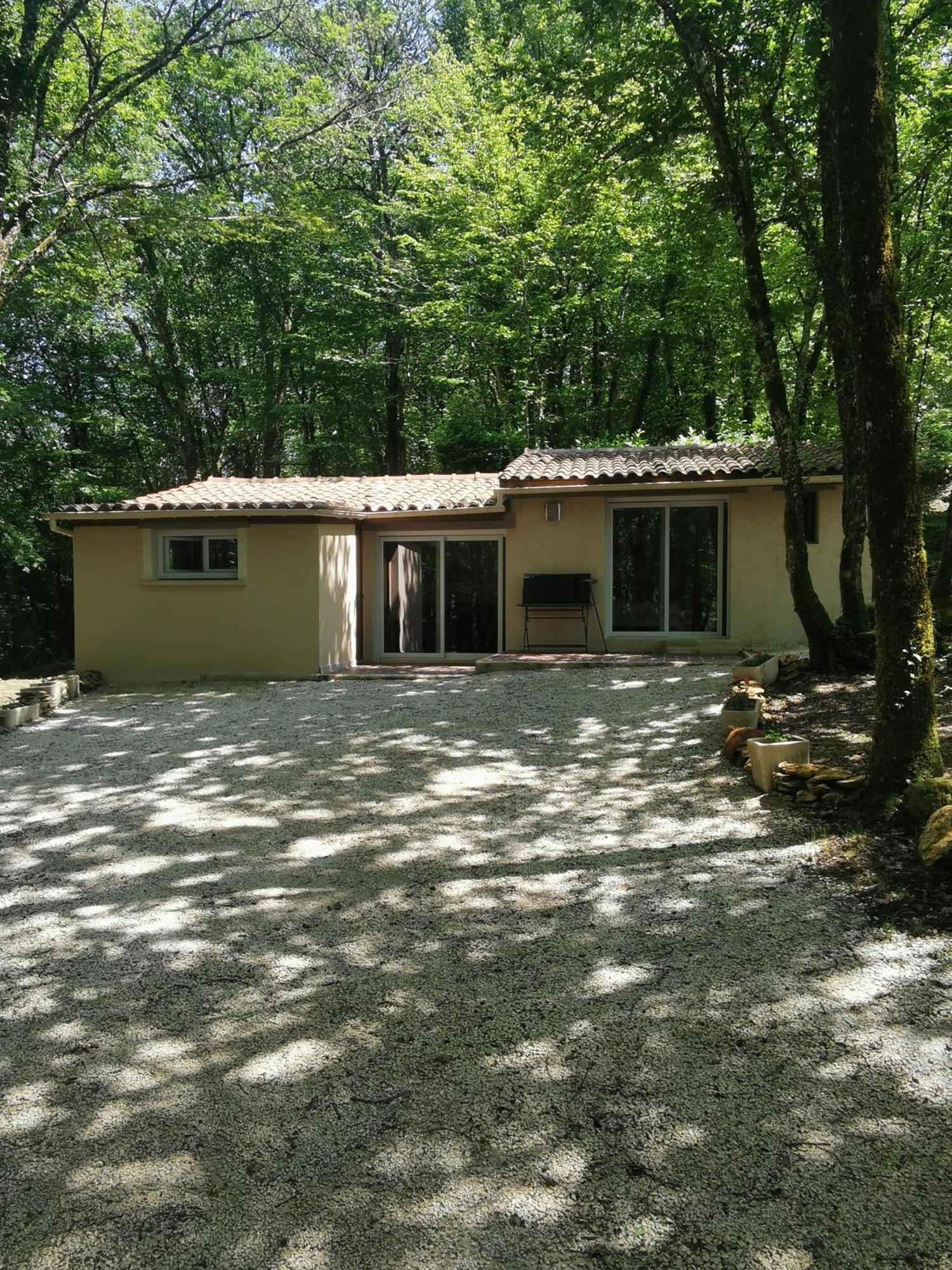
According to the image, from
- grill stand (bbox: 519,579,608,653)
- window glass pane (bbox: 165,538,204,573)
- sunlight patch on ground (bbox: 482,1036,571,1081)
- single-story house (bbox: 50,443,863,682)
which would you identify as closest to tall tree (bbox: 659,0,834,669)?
single-story house (bbox: 50,443,863,682)

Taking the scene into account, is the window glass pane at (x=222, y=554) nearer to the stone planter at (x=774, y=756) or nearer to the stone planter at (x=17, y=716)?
the stone planter at (x=17, y=716)

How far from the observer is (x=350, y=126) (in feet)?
51.4

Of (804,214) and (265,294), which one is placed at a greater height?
(265,294)

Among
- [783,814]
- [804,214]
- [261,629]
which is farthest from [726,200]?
[261,629]

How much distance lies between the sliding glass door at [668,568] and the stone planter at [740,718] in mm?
5780

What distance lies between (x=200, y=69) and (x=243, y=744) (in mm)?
16751

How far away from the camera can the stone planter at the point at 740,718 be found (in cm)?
688

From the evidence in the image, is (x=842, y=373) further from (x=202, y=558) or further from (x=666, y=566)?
(x=202, y=558)

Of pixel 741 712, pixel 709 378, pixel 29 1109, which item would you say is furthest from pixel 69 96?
pixel 29 1109

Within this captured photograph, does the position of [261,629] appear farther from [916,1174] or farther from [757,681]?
[916,1174]

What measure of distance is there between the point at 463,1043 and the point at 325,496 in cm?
1119

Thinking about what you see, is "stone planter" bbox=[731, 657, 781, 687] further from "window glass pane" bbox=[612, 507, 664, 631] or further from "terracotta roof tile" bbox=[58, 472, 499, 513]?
"terracotta roof tile" bbox=[58, 472, 499, 513]

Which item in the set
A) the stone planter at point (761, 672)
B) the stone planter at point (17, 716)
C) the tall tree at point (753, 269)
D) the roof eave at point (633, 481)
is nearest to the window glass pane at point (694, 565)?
the roof eave at point (633, 481)

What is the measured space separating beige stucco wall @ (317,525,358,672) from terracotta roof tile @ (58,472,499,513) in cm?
49
